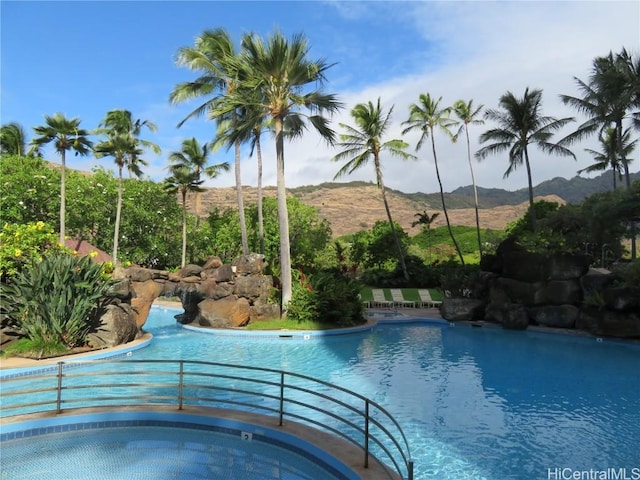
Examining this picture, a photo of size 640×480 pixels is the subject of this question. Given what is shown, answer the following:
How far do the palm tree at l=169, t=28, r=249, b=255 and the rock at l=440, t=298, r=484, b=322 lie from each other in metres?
9.69

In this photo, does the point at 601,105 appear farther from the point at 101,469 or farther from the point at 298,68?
the point at 101,469

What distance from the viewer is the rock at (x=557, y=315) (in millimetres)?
16581

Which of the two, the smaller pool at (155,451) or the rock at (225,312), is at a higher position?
the rock at (225,312)

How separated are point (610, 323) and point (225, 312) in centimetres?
1348

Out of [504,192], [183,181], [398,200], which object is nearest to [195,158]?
[183,181]

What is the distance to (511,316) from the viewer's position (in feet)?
57.7

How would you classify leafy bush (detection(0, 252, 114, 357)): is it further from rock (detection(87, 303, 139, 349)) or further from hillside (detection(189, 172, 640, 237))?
hillside (detection(189, 172, 640, 237))

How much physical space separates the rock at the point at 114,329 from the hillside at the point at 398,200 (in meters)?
62.7

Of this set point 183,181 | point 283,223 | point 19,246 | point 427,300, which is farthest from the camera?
point 183,181

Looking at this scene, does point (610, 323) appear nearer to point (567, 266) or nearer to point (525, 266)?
point (567, 266)

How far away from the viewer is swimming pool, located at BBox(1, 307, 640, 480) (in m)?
6.10

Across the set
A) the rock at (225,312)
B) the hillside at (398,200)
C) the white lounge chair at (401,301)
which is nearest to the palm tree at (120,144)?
the rock at (225,312)

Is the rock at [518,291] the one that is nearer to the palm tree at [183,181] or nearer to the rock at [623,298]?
the rock at [623,298]

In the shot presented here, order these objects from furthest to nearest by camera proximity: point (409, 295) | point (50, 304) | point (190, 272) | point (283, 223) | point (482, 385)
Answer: point (409, 295), point (190, 272), point (283, 223), point (50, 304), point (482, 385)
